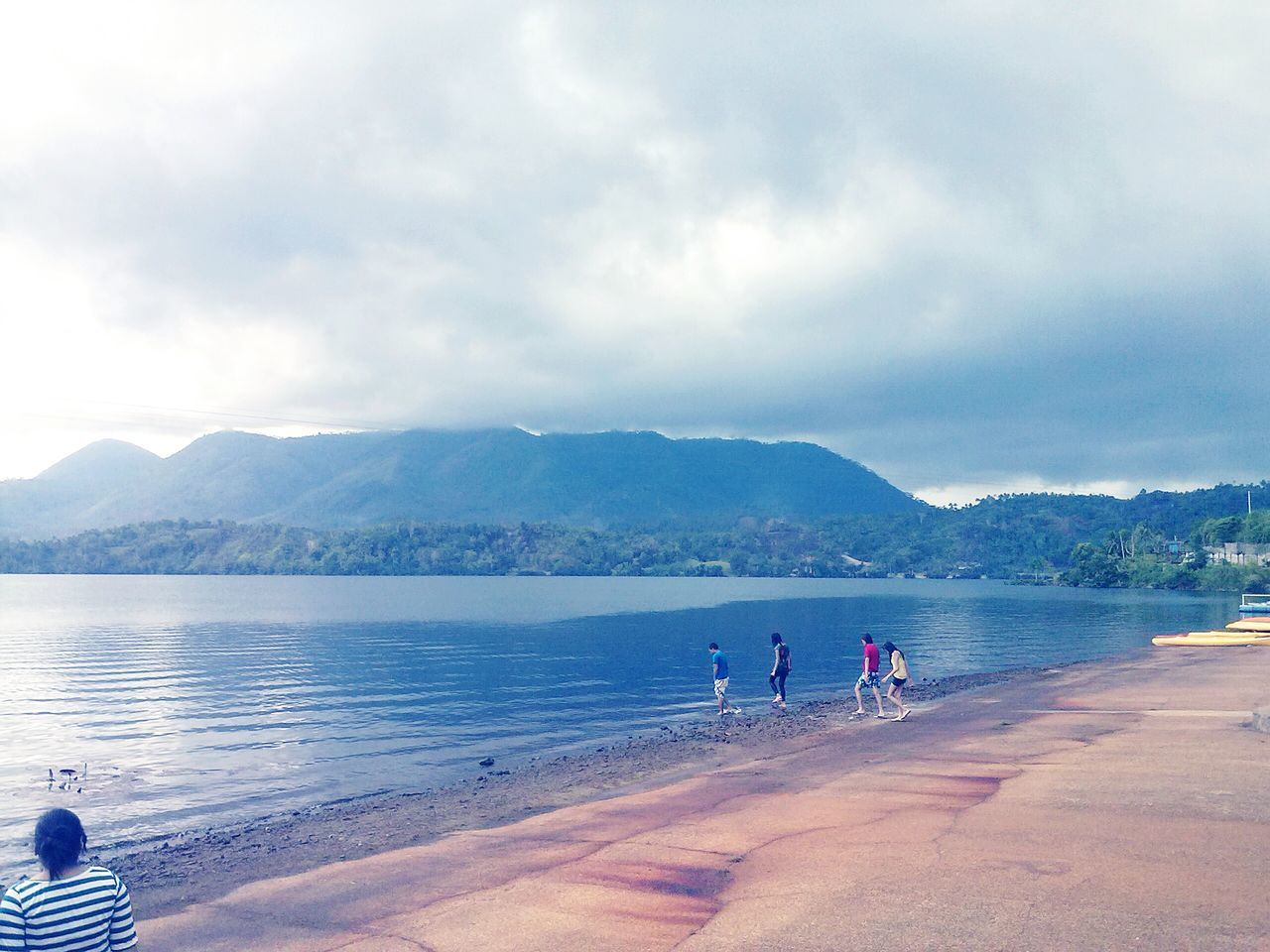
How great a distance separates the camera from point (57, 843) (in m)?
5.84

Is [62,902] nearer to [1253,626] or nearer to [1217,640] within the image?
[1217,640]

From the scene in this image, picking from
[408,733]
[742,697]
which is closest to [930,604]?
[742,697]

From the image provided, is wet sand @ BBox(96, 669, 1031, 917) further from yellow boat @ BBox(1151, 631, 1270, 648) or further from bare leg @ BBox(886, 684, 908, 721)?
yellow boat @ BBox(1151, 631, 1270, 648)

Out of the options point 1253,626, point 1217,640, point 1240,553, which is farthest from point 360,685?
point 1240,553

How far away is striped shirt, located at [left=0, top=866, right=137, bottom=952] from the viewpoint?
5.77 m

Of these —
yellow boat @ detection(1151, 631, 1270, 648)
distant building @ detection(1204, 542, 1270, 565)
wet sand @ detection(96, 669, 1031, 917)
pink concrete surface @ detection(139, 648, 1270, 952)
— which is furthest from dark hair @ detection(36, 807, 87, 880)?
distant building @ detection(1204, 542, 1270, 565)

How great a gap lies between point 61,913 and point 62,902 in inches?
2.5

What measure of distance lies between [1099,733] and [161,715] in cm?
3217

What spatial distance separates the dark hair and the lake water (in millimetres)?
13756

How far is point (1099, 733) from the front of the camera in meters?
21.4

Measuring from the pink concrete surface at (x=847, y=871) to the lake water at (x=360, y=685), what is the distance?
9240mm

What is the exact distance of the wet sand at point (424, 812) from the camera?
1475 cm

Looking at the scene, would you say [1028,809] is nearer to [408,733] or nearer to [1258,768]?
[1258,768]

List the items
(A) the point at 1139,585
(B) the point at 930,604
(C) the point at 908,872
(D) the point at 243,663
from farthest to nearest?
1. (A) the point at 1139,585
2. (B) the point at 930,604
3. (D) the point at 243,663
4. (C) the point at 908,872
